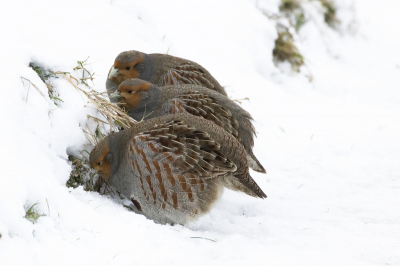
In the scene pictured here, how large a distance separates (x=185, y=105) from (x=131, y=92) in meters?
0.48

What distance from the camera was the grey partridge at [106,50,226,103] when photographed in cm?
446

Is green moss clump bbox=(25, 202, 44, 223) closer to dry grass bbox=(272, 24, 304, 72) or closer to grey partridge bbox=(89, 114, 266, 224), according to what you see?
grey partridge bbox=(89, 114, 266, 224)

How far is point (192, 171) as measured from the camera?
336 cm

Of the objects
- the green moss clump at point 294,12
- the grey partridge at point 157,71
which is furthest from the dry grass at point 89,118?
the green moss clump at point 294,12

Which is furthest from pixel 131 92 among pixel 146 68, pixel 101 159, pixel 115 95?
pixel 101 159

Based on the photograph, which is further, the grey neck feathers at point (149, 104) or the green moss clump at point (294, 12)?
the green moss clump at point (294, 12)

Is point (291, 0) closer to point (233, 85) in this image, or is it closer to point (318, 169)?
point (233, 85)

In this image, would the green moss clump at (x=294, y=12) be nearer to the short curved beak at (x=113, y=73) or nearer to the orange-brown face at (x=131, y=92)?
the short curved beak at (x=113, y=73)

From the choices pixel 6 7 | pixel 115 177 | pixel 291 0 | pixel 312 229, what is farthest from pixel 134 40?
pixel 291 0

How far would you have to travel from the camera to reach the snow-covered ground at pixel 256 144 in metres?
2.62

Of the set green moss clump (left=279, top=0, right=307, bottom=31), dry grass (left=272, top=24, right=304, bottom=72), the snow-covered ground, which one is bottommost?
the snow-covered ground

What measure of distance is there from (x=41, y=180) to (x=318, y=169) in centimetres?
324

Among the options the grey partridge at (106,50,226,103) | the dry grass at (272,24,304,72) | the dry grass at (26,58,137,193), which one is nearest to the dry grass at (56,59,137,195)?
the dry grass at (26,58,137,193)

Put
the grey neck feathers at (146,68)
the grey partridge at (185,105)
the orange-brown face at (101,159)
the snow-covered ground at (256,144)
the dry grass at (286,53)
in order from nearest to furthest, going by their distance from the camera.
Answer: the snow-covered ground at (256,144)
the orange-brown face at (101,159)
the grey partridge at (185,105)
the grey neck feathers at (146,68)
the dry grass at (286,53)
